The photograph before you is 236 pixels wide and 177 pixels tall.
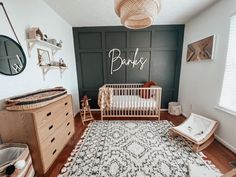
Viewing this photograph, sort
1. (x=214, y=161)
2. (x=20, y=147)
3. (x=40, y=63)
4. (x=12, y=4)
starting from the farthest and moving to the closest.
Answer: (x=40, y=63) → (x=214, y=161) → (x=12, y=4) → (x=20, y=147)

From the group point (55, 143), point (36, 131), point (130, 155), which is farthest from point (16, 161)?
point (130, 155)

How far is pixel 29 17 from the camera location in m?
1.72

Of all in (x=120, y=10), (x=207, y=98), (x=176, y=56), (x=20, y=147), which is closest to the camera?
(x=120, y=10)

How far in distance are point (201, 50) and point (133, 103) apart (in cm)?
178

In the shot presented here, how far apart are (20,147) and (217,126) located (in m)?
2.76

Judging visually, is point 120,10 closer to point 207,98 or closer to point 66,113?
point 66,113

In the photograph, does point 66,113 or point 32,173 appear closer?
point 32,173

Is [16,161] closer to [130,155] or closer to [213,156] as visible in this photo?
[130,155]

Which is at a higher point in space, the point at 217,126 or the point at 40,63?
the point at 40,63

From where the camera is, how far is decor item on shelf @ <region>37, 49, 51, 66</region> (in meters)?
1.92

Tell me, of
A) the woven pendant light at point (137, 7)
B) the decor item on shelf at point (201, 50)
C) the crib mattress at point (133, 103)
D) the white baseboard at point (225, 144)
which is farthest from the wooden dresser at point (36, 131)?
the decor item on shelf at point (201, 50)

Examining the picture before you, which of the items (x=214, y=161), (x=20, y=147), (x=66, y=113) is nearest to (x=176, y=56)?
(x=214, y=161)

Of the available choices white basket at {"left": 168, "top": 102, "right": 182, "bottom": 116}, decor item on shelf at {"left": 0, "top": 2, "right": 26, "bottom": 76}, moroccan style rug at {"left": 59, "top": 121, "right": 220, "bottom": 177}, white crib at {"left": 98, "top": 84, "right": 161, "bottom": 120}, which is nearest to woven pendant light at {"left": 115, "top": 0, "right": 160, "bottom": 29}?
decor item on shelf at {"left": 0, "top": 2, "right": 26, "bottom": 76}

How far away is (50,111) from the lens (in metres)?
1.49
